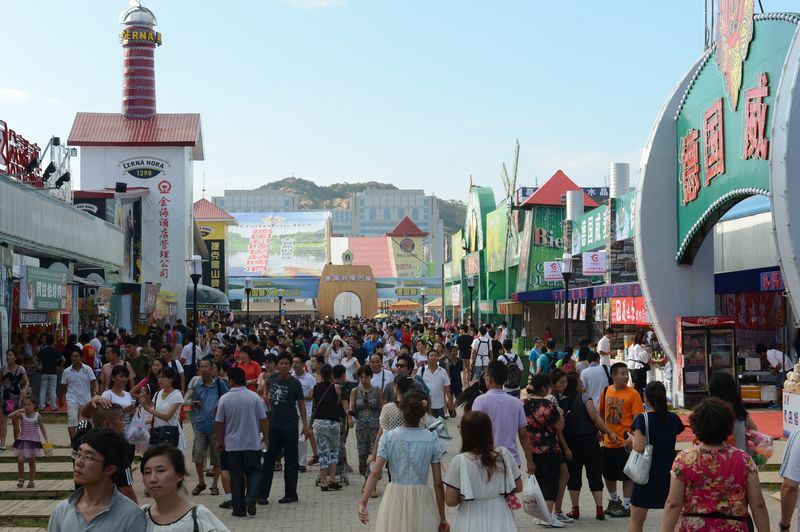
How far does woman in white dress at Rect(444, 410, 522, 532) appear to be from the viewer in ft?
21.5

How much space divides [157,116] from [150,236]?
251 inches

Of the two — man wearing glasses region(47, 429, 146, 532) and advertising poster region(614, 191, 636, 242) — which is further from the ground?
advertising poster region(614, 191, 636, 242)

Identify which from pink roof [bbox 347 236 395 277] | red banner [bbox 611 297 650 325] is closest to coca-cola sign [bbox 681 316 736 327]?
red banner [bbox 611 297 650 325]

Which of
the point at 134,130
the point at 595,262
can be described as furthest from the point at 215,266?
the point at 595,262

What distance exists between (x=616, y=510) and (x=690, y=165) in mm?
11317

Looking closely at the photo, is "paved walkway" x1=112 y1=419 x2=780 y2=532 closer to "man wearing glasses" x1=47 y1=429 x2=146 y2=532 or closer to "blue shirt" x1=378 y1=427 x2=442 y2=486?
"blue shirt" x1=378 y1=427 x2=442 y2=486

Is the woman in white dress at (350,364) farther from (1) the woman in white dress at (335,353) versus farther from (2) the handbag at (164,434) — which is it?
(2) the handbag at (164,434)

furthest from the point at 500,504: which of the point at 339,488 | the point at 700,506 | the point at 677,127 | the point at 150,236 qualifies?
the point at 150,236

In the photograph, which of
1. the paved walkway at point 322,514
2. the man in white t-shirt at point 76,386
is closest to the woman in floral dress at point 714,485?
the paved walkway at point 322,514

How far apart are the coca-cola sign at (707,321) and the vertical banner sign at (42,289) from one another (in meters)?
12.3

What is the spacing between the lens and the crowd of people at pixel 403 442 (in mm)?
5133

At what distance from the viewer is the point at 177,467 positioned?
190 inches

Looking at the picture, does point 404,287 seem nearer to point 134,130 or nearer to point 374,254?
point 374,254

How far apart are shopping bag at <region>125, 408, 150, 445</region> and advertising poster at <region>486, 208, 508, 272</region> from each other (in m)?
36.8
